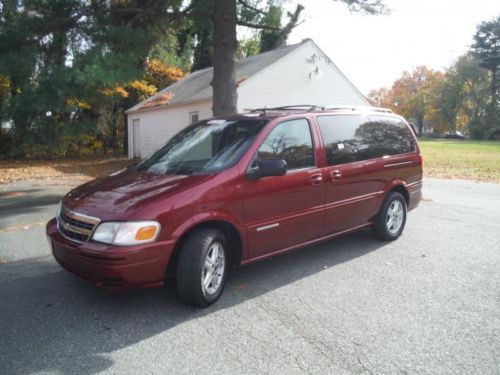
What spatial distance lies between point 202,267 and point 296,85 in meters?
16.7

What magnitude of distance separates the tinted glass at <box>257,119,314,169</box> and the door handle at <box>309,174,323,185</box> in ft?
0.45

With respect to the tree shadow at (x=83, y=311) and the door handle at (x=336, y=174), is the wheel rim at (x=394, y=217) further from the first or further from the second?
the door handle at (x=336, y=174)

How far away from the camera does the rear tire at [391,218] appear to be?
5848 millimetres

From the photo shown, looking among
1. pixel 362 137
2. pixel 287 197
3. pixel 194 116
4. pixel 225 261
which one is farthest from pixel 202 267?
pixel 194 116

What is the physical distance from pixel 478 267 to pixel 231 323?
10.5ft

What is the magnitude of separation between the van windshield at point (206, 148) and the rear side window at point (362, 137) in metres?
0.99

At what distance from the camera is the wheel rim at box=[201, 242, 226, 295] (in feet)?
12.5

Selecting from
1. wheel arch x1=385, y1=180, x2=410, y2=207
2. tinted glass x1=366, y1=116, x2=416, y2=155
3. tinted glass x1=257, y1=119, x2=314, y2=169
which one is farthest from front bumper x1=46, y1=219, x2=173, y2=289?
wheel arch x1=385, y1=180, x2=410, y2=207

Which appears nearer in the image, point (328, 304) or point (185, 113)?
point (328, 304)

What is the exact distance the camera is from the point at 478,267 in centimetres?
495

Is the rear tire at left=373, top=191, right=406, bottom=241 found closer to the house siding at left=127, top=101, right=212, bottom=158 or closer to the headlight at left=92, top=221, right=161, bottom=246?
the headlight at left=92, top=221, right=161, bottom=246

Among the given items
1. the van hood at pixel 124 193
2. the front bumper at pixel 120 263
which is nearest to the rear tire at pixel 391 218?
the van hood at pixel 124 193

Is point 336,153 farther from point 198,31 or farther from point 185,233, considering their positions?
point 198,31

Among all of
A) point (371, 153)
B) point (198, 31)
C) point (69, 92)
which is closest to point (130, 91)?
point (198, 31)
